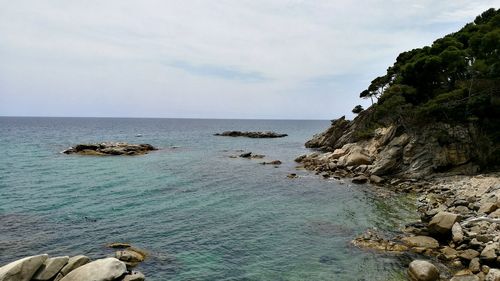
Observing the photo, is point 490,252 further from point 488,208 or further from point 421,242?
point 488,208

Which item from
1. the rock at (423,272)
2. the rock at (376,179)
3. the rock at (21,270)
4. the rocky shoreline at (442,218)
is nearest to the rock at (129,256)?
the rock at (21,270)

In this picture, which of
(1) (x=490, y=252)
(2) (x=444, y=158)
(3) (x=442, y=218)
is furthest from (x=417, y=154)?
(1) (x=490, y=252)

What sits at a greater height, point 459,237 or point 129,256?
point 459,237

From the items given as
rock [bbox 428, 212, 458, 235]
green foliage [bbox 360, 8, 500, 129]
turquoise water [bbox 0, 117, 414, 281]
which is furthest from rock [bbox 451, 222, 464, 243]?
green foliage [bbox 360, 8, 500, 129]

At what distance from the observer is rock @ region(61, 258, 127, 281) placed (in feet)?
45.4

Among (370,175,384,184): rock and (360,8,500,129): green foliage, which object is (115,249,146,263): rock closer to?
(370,175,384,184): rock

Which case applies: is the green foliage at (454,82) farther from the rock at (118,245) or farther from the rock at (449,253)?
the rock at (118,245)

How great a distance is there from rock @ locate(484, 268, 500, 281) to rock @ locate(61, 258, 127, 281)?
635 inches

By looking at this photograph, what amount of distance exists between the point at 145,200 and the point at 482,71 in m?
40.5

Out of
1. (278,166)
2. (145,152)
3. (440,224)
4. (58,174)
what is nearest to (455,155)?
(440,224)

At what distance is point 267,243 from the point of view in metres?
22.1

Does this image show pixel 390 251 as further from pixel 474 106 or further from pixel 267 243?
pixel 474 106

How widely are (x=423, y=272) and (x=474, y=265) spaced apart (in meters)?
3.27

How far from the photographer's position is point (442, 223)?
22.1 meters
